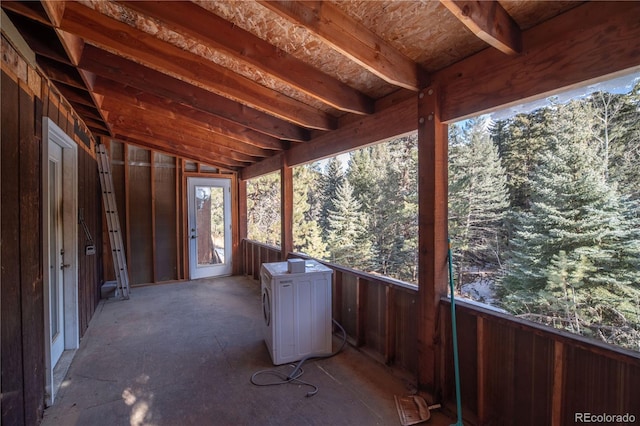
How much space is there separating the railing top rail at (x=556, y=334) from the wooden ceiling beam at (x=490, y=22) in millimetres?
1700

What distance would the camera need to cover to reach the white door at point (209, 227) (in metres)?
6.38

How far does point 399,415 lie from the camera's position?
2.10 meters

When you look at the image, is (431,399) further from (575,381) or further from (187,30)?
(187,30)

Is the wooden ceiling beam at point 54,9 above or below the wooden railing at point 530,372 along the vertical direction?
above

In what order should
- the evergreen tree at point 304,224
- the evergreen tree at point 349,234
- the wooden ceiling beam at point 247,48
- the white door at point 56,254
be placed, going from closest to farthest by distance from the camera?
the wooden ceiling beam at point 247,48, the white door at point 56,254, the evergreen tree at point 304,224, the evergreen tree at point 349,234

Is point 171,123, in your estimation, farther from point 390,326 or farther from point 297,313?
point 390,326

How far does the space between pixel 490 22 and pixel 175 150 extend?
19.1 feet

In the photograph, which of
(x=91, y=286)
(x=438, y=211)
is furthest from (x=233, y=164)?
(x=438, y=211)

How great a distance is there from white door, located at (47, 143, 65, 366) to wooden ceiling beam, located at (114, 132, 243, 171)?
7.95 ft

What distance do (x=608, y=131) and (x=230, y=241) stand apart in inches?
386

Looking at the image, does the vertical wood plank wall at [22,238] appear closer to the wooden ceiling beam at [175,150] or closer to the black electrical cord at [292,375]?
the black electrical cord at [292,375]

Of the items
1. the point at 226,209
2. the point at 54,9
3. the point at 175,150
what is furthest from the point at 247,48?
the point at 226,209

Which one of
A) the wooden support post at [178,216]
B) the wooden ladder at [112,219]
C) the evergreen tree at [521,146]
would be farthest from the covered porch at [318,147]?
the evergreen tree at [521,146]

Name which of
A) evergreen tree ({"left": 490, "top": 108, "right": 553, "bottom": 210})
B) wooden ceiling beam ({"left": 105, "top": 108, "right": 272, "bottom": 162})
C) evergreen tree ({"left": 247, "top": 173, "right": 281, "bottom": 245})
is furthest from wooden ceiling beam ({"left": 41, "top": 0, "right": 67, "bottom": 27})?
evergreen tree ({"left": 247, "top": 173, "right": 281, "bottom": 245})
